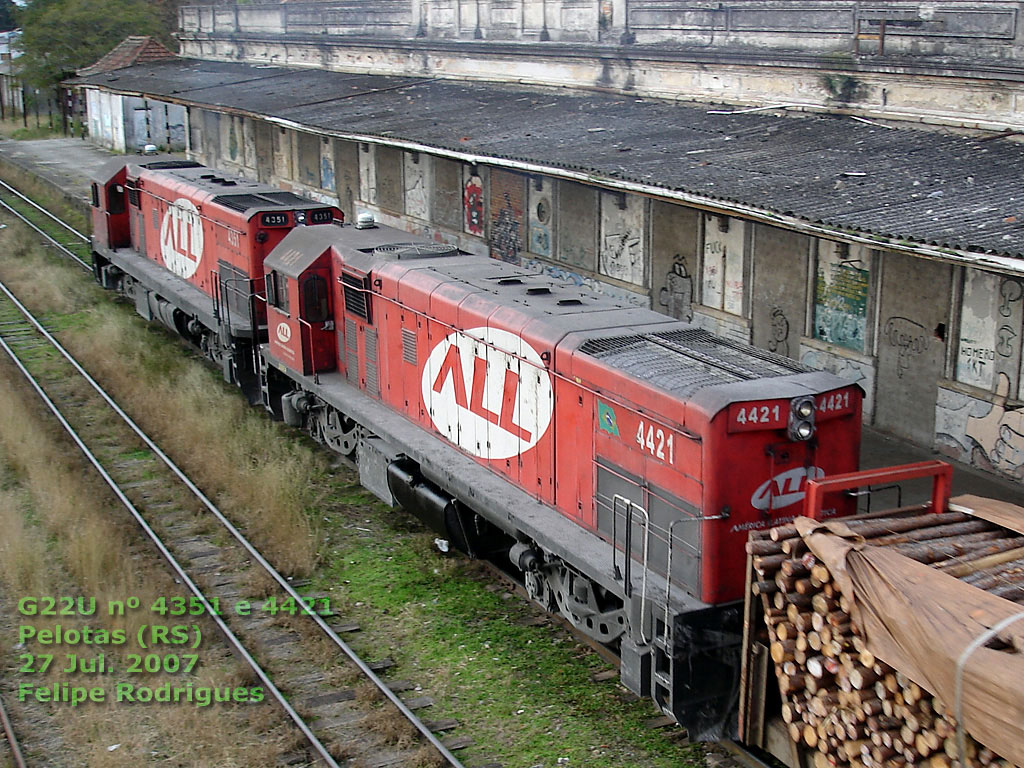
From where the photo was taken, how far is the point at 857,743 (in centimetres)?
671

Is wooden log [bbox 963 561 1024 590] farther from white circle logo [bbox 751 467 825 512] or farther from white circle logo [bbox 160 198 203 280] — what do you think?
white circle logo [bbox 160 198 203 280]

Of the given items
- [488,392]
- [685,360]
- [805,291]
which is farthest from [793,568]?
[805,291]

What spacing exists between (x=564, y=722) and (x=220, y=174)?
48.2ft

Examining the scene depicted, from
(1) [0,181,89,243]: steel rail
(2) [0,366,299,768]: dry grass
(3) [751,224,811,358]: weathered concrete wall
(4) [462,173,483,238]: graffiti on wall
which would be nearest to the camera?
(2) [0,366,299,768]: dry grass

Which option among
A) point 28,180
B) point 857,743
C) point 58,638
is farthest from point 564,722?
point 28,180

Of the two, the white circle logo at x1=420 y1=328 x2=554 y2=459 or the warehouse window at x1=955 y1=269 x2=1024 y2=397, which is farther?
the warehouse window at x1=955 y1=269 x2=1024 y2=397

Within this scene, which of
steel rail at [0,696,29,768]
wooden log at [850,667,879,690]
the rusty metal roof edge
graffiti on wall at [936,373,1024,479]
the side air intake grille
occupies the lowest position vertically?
steel rail at [0,696,29,768]

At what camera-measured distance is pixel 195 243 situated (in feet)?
61.7

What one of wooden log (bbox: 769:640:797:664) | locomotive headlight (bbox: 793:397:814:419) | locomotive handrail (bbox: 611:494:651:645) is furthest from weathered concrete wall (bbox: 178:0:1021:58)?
wooden log (bbox: 769:640:797:664)

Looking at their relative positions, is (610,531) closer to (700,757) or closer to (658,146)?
(700,757)

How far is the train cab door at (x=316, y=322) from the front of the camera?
46.2 feet

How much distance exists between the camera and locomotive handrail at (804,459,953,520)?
296 inches

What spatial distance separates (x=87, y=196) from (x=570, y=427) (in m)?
28.1

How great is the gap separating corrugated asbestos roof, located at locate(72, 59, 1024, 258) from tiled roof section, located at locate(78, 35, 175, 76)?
18835mm
